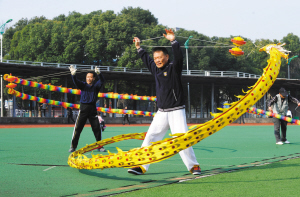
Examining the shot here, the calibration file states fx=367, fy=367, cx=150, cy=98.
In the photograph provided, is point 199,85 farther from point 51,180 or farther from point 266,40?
point 51,180

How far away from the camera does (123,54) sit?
52938 millimetres

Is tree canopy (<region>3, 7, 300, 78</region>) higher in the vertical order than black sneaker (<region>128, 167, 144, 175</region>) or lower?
higher

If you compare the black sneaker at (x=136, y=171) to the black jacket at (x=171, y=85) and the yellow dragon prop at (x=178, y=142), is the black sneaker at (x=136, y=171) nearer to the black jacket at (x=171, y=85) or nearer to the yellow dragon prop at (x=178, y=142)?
the yellow dragon prop at (x=178, y=142)

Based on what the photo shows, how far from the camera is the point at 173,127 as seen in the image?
19.3 feet

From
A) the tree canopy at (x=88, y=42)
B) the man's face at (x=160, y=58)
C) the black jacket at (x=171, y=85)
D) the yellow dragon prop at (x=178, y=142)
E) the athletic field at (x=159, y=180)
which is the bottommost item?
the athletic field at (x=159, y=180)

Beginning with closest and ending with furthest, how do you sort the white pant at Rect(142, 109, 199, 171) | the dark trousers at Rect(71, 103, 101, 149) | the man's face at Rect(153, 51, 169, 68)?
the white pant at Rect(142, 109, 199, 171) < the man's face at Rect(153, 51, 169, 68) < the dark trousers at Rect(71, 103, 101, 149)

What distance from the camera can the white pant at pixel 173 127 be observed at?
5.88m

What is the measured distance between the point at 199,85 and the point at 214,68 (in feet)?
31.6

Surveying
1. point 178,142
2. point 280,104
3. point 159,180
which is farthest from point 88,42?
point 178,142

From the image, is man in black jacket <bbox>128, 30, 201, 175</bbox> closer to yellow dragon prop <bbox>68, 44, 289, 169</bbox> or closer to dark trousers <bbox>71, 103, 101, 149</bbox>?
yellow dragon prop <bbox>68, 44, 289, 169</bbox>

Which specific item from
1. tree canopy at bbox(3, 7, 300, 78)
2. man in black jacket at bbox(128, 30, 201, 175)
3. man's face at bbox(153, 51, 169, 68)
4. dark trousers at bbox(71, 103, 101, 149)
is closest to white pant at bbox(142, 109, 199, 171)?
man in black jacket at bbox(128, 30, 201, 175)

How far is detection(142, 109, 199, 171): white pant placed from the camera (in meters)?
5.88

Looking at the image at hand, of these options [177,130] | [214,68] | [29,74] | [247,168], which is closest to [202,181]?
[177,130]

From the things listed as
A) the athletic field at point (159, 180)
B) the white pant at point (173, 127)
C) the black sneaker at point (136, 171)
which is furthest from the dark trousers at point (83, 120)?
the white pant at point (173, 127)
